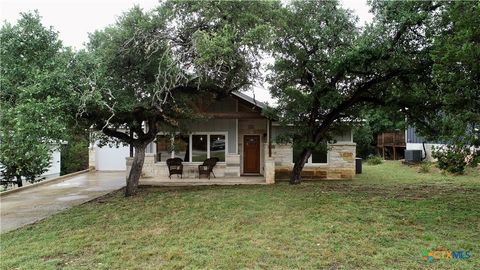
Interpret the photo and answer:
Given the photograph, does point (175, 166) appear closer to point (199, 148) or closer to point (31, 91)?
point (199, 148)

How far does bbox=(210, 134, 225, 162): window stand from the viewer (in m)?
16.1

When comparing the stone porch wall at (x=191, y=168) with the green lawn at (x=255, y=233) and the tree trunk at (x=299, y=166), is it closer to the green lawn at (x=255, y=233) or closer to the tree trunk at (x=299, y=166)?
the tree trunk at (x=299, y=166)

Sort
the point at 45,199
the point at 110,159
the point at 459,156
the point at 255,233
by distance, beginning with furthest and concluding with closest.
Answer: the point at 110,159 < the point at 45,199 < the point at 459,156 < the point at 255,233

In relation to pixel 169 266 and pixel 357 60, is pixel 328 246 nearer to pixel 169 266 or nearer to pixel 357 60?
pixel 169 266

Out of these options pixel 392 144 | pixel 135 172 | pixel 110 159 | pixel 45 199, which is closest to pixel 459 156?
pixel 135 172

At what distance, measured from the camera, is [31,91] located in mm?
6934

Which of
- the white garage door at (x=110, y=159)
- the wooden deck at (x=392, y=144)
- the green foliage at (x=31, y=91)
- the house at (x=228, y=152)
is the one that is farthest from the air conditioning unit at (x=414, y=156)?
the green foliage at (x=31, y=91)

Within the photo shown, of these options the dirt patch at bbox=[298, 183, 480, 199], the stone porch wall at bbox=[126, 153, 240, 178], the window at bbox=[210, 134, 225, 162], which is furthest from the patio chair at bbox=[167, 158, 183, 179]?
the dirt patch at bbox=[298, 183, 480, 199]

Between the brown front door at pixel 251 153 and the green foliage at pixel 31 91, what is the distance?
9.52 meters

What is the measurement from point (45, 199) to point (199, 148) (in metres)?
6.76

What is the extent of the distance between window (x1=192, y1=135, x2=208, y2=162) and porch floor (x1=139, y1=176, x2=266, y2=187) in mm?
1273

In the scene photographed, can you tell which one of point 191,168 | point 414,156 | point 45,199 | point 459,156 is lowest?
point 45,199

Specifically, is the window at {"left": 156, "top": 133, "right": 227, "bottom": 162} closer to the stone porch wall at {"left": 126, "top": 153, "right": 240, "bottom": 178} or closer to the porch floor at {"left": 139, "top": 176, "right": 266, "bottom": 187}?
the stone porch wall at {"left": 126, "top": 153, "right": 240, "bottom": 178}

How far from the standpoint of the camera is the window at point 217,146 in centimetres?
1614
